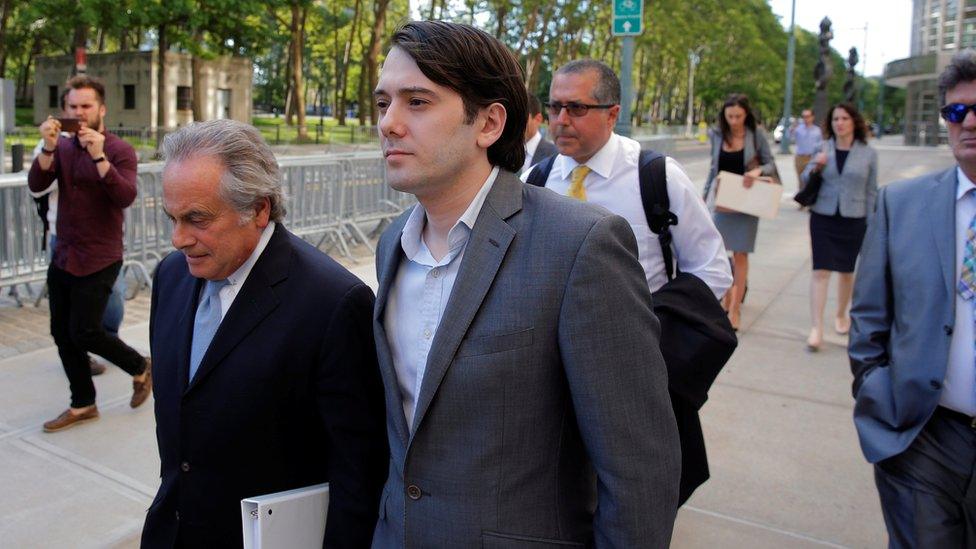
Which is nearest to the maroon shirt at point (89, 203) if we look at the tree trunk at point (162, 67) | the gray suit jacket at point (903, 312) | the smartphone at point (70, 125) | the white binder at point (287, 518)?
the smartphone at point (70, 125)

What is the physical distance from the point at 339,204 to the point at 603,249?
31.6 feet

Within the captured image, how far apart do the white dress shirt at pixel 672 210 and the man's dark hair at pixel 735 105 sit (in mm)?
4240

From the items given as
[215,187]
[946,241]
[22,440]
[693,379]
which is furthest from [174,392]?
[22,440]

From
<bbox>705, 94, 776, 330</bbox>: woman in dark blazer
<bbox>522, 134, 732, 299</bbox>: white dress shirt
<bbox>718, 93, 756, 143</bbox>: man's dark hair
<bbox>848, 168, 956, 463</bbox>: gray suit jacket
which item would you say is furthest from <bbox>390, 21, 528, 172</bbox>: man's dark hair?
<bbox>718, 93, 756, 143</bbox>: man's dark hair

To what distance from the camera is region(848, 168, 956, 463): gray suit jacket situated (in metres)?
2.49

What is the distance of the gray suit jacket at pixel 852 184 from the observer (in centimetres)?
713

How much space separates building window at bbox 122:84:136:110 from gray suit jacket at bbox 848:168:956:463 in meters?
43.6

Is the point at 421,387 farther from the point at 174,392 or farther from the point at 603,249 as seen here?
the point at 174,392

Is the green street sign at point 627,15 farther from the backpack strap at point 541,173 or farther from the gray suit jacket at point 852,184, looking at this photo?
the backpack strap at point 541,173

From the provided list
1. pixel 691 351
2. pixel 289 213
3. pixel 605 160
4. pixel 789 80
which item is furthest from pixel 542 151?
pixel 789 80

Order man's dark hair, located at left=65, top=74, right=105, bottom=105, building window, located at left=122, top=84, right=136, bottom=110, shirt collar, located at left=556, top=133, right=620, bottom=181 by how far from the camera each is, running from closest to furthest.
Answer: shirt collar, located at left=556, top=133, right=620, bottom=181
man's dark hair, located at left=65, top=74, right=105, bottom=105
building window, located at left=122, top=84, right=136, bottom=110

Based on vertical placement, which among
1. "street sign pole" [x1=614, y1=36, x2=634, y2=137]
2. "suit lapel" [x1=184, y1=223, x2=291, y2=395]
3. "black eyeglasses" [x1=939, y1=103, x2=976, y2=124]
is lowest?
"suit lapel" [x1=184, y1=223, x2=291, y2=395]

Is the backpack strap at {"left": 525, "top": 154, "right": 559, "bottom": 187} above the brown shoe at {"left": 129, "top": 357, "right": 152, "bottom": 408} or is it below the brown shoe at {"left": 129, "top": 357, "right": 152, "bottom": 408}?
above

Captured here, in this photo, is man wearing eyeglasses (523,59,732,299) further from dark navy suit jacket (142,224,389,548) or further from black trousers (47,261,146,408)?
black trousers (47,261,146,408)
